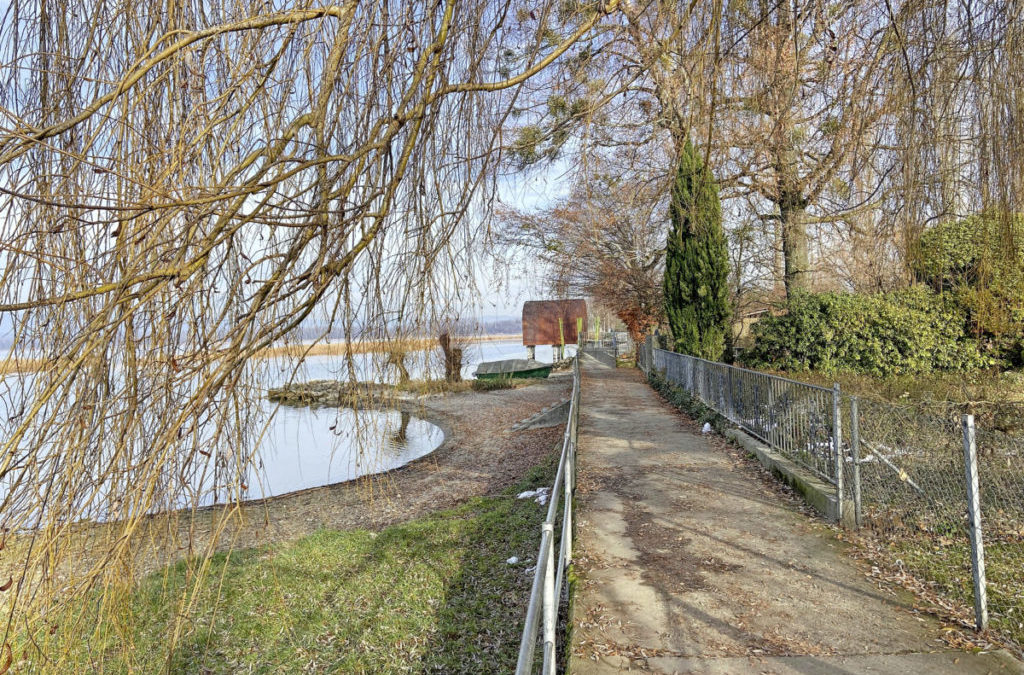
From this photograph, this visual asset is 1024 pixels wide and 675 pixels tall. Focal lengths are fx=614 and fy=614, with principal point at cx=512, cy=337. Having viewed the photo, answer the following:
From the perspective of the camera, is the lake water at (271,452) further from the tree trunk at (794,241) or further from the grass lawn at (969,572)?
the tree trunk at (794,241)

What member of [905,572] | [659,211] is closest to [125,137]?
[905,572]

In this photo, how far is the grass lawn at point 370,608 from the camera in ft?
17.6

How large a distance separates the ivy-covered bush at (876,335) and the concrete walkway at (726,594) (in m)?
4.84

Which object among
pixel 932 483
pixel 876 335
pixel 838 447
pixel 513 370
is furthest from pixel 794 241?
pixel 513 370

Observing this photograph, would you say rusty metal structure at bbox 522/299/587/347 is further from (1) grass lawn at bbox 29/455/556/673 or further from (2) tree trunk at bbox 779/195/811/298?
(1) grass lawn at bbox 29/455/556/673

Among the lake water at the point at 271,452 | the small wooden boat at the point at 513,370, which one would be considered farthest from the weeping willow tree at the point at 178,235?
the small wooden boat at the point at 513,370

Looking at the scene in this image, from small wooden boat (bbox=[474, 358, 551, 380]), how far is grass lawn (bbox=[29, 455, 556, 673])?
26647mm

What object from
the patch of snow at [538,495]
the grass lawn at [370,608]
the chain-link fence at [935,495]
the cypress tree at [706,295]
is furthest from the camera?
the cypress tree at [706,295]

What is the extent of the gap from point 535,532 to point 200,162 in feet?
21.7

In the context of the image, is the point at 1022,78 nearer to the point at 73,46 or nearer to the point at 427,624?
the point at 73,46

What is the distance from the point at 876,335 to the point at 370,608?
1024cm

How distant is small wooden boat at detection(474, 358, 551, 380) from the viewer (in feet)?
116

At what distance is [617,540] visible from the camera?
6035 millimetres

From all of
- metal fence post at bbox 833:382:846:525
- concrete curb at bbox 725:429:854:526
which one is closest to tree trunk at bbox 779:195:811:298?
concrete curb at bbox 725:429:854:526
